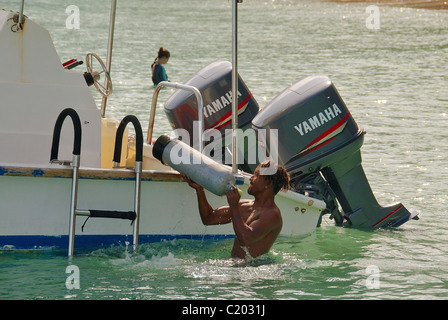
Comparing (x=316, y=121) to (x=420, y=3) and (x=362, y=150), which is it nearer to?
(x=362, y=150)

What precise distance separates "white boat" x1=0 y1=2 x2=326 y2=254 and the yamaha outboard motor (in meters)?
0.42

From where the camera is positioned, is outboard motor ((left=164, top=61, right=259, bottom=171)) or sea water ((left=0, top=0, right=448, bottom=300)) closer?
sea water ((left=0, top=0, right=448, bottom=300))

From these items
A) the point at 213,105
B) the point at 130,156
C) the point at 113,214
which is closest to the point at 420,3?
the point at 213,105

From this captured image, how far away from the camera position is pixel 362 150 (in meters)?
13.8

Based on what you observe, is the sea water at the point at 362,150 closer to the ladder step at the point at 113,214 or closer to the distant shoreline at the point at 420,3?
the ladder step at the point at 113,214

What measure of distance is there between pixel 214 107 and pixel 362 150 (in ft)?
18.9

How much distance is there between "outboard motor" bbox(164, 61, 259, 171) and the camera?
844 cm

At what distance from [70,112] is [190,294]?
1.60 metres

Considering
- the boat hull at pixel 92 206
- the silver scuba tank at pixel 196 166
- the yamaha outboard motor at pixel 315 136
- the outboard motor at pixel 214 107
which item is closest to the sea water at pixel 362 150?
the boat hull at pixel 92 206

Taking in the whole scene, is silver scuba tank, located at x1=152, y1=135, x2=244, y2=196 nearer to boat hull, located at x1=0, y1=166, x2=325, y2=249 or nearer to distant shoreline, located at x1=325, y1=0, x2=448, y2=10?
boat hull, located at x1=0, y1=166, x2=325, y2=249

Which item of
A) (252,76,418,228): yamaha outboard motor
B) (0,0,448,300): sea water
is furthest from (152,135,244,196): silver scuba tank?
(252,76,418,228): yamaha outboard motor

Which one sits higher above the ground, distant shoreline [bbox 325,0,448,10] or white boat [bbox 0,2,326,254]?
distant shoreline [bbox 325,0,448,10]

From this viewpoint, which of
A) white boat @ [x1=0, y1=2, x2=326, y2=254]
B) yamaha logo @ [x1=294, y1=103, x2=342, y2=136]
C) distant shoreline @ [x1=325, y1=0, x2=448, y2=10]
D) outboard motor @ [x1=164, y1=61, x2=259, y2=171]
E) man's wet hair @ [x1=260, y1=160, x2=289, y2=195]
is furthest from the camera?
distant shoreline @ [x1=325, y1=0, x2=448, y2=10]
